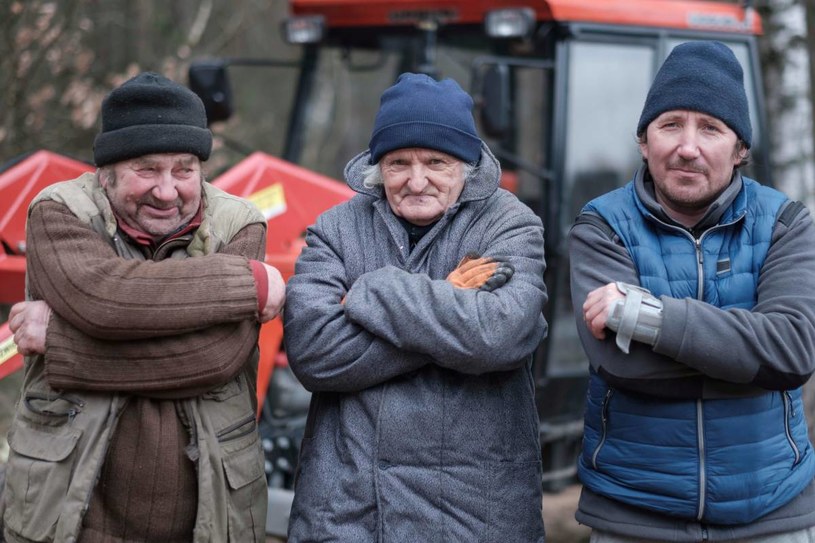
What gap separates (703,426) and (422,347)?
2.13 feet

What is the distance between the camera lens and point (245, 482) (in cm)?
257

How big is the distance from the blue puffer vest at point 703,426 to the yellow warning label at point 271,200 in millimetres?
1632

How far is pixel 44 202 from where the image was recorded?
2.48m

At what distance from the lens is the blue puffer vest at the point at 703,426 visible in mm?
2371

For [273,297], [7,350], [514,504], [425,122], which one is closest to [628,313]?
[514,504]

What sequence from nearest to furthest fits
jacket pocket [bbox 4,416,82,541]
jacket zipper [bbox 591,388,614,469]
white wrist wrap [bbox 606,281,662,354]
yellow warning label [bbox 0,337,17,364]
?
white wrist wrap [bbox 606,281,662,354], jacket pocket [bbox 4,416,82,541], jacket zipper [bbox 591,388,614,469], yellow warning label [bbox 0,337,17,364]

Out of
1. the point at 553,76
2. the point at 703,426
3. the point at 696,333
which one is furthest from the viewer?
the point at 553,76

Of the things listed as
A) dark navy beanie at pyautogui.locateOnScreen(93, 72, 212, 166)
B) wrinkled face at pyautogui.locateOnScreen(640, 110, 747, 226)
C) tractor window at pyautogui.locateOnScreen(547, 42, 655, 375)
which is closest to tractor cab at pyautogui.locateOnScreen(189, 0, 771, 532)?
Result: tractor window at pyautogui.locateOnScreen(547, 42, 655, 375)

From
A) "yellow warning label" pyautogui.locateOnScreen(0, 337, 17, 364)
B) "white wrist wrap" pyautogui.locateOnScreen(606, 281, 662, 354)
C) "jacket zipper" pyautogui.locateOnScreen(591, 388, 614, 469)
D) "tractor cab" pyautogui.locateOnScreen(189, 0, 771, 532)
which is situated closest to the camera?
"white wrist wrap" pyautogui.locateOnScreen(606, 281, 662, 354)

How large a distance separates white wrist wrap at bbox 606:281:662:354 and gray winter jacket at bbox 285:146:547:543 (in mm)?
220

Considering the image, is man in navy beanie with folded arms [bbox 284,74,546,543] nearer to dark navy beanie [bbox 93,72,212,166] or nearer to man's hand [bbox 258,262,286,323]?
man's hand [bbox 258,262,286,323]

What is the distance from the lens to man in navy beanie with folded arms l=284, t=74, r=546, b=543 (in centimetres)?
242

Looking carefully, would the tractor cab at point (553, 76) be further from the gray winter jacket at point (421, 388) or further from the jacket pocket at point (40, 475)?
the jacket pocket at point (40, 475)

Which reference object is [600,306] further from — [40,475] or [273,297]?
[40,475]
